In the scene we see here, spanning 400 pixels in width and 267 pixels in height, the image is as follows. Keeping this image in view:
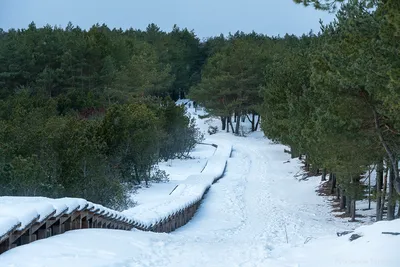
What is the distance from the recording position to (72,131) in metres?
19.4

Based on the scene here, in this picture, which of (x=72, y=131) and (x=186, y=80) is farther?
(x=186, y=80)

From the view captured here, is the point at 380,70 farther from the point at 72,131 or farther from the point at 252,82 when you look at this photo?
the point at 252,82

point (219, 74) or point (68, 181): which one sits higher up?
point (219, 74)

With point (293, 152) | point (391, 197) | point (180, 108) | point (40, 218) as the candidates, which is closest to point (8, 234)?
point (40, 218)

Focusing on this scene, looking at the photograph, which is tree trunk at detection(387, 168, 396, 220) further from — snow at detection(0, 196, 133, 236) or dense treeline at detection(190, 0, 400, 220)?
snow at detection(0, 196, 133, 236)

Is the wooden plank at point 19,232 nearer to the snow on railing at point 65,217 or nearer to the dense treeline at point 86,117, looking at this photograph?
the snow on railing at point 65,217

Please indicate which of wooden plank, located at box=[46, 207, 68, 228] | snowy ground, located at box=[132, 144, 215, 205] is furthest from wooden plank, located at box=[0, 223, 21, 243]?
snowy ground, located at box=[132, 144, 215, 205]

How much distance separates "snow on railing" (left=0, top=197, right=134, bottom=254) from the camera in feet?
23.6

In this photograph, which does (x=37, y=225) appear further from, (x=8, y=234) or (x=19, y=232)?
(x=8, y=234)

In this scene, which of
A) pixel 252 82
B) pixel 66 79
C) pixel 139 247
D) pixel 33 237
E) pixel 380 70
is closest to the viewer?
pixel 33 237

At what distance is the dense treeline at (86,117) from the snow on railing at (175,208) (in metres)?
1.91

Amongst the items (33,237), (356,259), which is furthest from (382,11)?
(33,237)

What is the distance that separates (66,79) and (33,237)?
43057 mm

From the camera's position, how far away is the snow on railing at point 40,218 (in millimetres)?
7204
